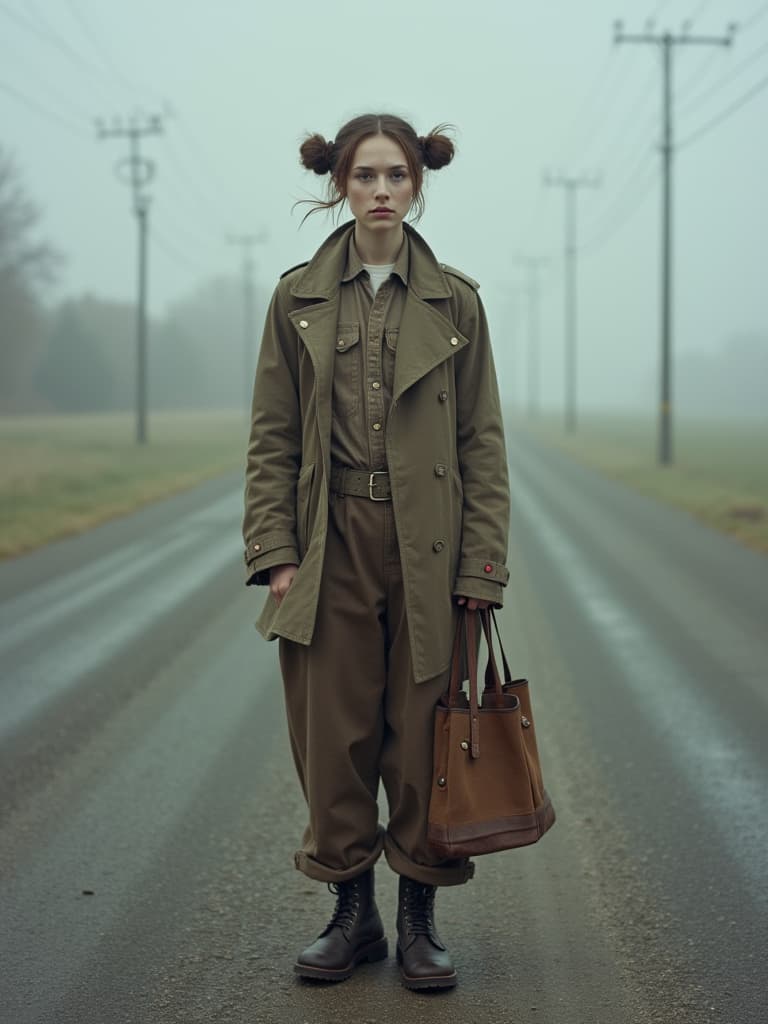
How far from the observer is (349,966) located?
3479mm

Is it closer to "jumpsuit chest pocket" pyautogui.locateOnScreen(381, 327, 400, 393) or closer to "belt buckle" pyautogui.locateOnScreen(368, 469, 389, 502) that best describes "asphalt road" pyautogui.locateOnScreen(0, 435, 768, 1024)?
"belt buckle" pyautogui.locateOnScreen(368, 469, 389, 502)

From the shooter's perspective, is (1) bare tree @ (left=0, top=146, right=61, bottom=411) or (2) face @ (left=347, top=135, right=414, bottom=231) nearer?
(2) face @ (left=347, top=135, right=414, bottom=231)

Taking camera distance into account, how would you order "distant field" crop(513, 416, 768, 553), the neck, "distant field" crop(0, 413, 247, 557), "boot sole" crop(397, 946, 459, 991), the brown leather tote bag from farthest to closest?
"distant field" crop(513, 416, 768, 553) → "distant field" crop(0, 413, 247, 557) → the neck → "boot sole" crop(397, 946, 459, 991) → the brown leather tote bag

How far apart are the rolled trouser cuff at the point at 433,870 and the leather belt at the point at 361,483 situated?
3.03ft

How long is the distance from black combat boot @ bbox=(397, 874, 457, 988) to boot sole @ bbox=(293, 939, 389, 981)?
8cm

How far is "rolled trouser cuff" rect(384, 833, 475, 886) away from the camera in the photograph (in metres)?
3.44

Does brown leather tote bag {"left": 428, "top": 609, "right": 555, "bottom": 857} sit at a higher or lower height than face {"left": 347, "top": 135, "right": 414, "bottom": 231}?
lower

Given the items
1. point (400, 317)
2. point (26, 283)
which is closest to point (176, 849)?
point (400, 317)

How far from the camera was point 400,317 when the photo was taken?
3.45 metres

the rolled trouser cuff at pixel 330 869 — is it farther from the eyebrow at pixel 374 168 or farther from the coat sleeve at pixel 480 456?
the eyebrow at pixel 374 168

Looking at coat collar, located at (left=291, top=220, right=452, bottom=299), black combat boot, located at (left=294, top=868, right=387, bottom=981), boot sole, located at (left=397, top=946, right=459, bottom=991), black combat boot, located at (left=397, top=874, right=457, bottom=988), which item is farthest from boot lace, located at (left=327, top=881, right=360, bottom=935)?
coat collar, located at (left=291, top=220, right=452, bottom=299)

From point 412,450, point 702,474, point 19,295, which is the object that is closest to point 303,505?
point 412,450

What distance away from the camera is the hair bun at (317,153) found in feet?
11.5

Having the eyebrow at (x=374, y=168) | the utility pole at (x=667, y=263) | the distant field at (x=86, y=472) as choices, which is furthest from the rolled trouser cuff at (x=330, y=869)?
the utility pole at (x=667, y=263)
